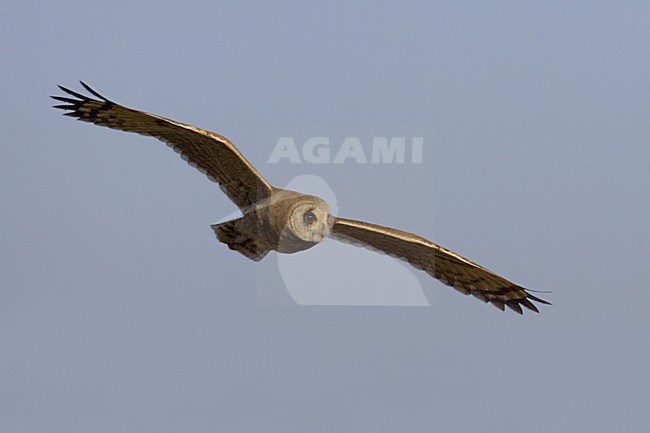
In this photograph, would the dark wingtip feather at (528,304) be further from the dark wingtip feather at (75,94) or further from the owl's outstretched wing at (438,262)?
the dark wingtip feather at (75,94)

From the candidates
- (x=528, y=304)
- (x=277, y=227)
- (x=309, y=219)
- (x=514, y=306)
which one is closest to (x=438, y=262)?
(x=514, y=306)

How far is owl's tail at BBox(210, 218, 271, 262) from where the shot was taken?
16625 mm

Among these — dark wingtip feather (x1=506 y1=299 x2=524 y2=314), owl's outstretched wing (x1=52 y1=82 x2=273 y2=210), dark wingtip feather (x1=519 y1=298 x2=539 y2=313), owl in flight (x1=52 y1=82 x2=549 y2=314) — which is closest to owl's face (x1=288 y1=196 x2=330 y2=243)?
owl in flight (x1=52 y1=82 x2=549 y2=314)

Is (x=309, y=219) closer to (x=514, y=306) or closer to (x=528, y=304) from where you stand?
(x=514, y=306)


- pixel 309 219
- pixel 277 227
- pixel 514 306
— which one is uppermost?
pixel 514 306

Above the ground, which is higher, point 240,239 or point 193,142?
point 193,142

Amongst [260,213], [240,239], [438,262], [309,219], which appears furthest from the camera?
[438,262]

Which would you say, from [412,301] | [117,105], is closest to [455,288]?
[412,301]

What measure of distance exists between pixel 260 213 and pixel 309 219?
2.39 ft

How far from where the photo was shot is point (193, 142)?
16.0 metres

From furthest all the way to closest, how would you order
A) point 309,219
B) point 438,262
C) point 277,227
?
point 438,262 < point 277,227 < point 309,219

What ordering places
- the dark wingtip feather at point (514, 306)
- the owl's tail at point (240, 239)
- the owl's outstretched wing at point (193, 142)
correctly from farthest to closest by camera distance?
the dark wingtip feather at point (514, 306), the owl's tail at point (240, 239), the owl's outstretched wing at point (193, 142)

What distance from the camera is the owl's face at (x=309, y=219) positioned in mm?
15695

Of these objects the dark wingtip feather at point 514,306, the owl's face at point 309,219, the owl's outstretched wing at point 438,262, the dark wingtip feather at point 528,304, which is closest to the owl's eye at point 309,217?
the owl's face at point 309,219
